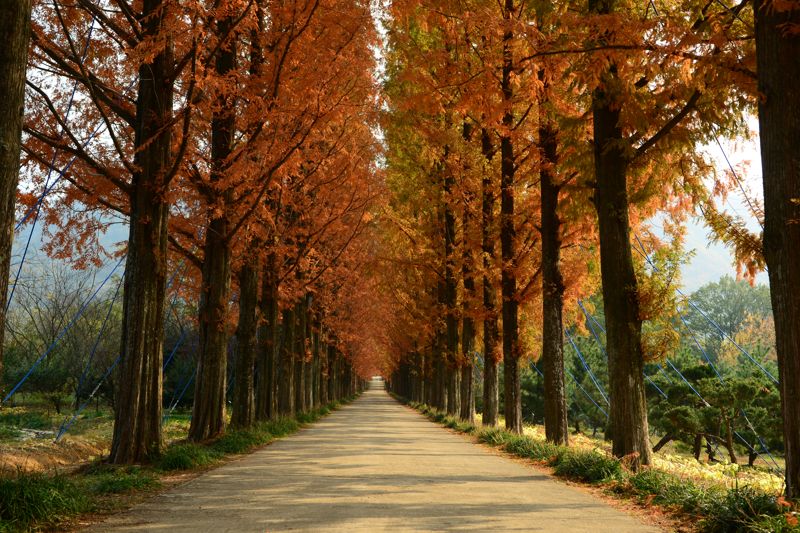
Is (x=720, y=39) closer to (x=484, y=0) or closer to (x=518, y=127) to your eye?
(x=484, y=0)

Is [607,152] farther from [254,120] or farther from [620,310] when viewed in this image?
[254,120]

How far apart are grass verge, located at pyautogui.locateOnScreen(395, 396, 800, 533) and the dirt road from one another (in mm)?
444

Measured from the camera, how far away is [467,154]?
57.0ft

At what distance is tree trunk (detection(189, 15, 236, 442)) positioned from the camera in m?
12.2

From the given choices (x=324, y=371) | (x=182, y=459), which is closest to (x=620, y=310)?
(x=182, y=459)

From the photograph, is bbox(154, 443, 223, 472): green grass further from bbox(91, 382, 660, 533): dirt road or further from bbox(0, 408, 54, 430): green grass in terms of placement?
bbox(0, 408, 54, 430): green grass

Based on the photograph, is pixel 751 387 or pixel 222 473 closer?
pixel 222 473

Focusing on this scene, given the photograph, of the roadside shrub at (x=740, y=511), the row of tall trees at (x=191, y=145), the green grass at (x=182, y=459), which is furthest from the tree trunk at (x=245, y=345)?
the roadside shrub at (x=740, y=511)

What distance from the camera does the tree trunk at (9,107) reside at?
4.89 m

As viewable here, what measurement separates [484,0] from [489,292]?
866 cm

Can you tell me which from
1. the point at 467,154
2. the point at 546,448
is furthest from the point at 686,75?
the point at 467,154

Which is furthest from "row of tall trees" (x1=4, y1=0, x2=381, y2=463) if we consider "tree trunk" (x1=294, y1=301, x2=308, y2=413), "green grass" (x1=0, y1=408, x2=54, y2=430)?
"green grass" (x1=0, y1=408, x2=54, y2=430)

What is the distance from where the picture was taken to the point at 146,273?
9000 millimetres

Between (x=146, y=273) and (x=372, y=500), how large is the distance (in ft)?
14.9
